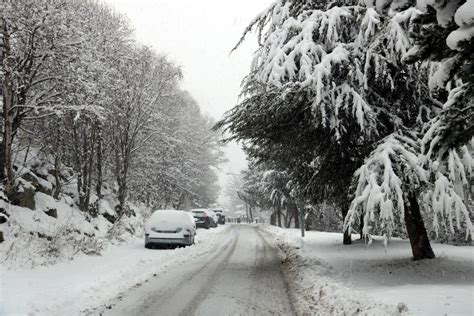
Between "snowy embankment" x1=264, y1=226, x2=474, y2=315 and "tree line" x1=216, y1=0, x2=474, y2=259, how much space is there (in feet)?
3.17

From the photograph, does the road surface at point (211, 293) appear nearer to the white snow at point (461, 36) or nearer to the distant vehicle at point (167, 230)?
the distant vehicle at point (167, 230)

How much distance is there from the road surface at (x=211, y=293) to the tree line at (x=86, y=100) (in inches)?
139

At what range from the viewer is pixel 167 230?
16938mm

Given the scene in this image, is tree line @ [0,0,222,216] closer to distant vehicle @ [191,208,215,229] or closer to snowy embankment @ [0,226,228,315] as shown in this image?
distant vehicle @ [191,208,215,229]

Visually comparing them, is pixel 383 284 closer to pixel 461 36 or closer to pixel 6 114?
pixel 461 36

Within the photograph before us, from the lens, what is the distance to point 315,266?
10984 millimetres

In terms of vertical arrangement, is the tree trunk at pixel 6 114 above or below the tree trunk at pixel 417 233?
above

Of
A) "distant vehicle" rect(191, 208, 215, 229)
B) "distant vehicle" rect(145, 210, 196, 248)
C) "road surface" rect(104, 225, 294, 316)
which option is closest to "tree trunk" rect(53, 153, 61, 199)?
"distant vehicle" rect(145, 210, 196, 248)

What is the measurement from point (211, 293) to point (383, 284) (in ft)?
11.1

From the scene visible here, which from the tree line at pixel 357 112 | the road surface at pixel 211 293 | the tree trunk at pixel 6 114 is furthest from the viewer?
the tree trunk at pixel 6 114

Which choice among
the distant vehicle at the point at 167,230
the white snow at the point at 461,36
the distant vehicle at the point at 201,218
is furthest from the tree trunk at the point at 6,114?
the distant vehicle at the point at 201,218

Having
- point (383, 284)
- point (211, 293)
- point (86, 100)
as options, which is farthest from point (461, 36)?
point (86, 100)

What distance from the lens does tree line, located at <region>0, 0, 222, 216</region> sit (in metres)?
12.2

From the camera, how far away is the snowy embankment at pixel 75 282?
6539mm
